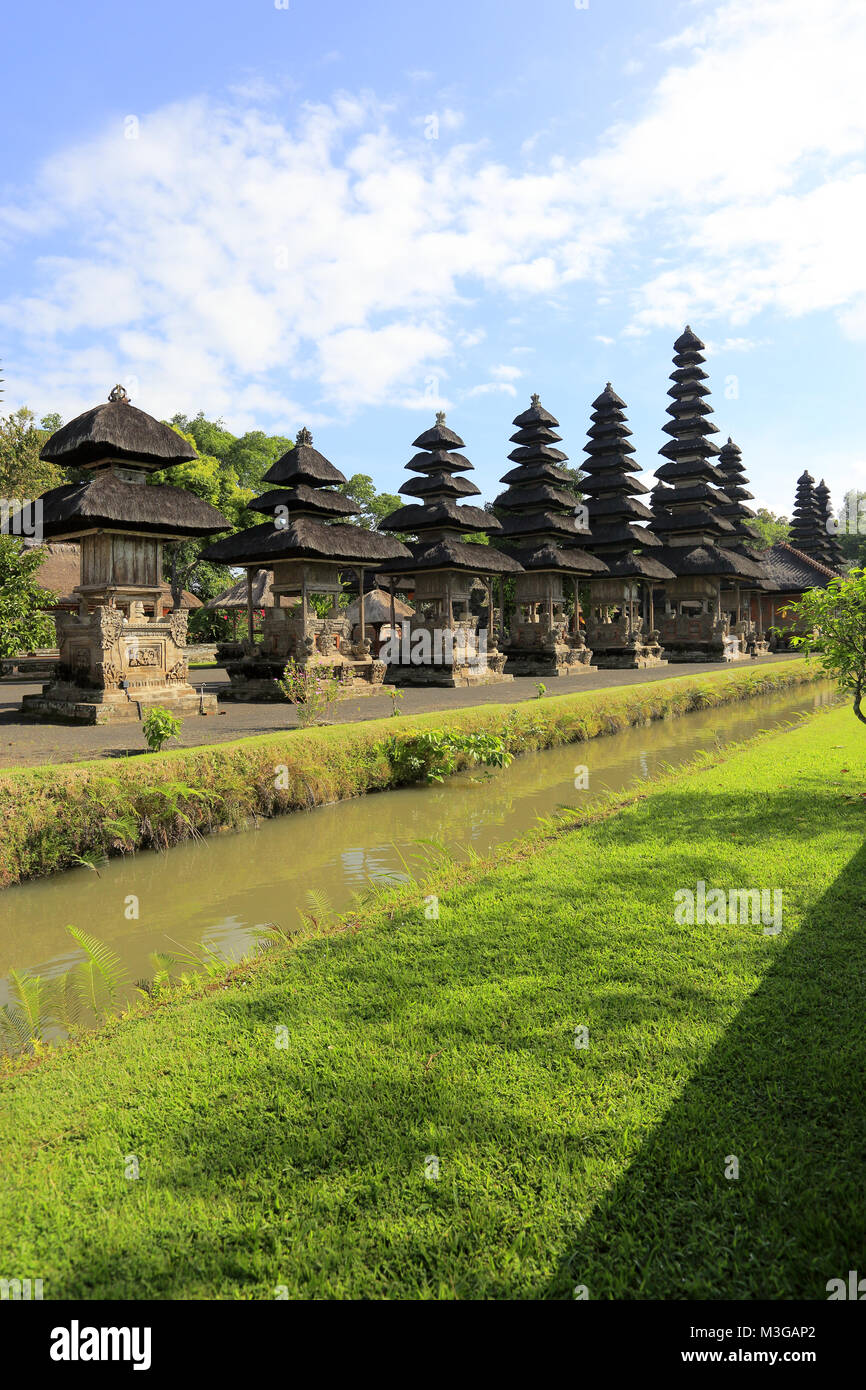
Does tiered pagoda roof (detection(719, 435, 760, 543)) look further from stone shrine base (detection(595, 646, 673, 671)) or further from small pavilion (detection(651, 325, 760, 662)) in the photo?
stone shrine base (detection(595, 646, 673, 671))

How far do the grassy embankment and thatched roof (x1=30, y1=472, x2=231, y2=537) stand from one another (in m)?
7.51

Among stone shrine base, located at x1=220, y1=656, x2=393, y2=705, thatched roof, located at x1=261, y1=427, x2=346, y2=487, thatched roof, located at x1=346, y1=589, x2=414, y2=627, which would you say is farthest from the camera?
thatched roof, located at x1=346, y1=589, x2=414, y2=627

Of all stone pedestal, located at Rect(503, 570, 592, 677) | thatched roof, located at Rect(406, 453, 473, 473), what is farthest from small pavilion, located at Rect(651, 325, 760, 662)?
thatched roof, located at Rect(406, 453, 473, 473)

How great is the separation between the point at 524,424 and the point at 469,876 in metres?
30.7

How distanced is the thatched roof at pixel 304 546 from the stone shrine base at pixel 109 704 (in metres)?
5.72

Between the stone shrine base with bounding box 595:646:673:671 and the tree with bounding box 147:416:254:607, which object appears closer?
the stone shrine base with bounding box 595:646:673:671

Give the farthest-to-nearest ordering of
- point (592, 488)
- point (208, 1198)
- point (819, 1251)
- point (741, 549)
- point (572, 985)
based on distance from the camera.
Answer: point (741, 549) < point (592, 488) < point (572, 985) < point (208, 1198) < point (819, 1251)

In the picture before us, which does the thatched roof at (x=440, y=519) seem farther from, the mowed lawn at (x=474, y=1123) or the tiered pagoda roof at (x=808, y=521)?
the tiered pagoda roof at (x=808, y=521)

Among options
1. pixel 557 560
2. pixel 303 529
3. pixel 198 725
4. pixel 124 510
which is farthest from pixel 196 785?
pixel 557 560

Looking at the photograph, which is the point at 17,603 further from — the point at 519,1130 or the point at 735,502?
the point at 735,502

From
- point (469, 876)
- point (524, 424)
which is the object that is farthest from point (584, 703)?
point (524, 424)

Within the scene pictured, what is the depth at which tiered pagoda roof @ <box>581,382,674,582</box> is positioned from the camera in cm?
3603

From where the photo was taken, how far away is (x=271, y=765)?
10078 mm
